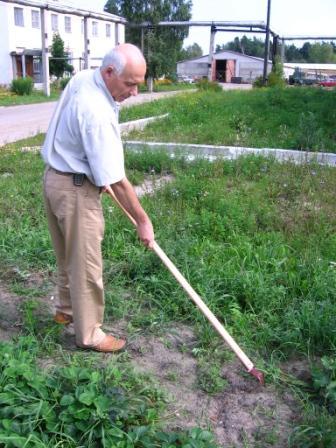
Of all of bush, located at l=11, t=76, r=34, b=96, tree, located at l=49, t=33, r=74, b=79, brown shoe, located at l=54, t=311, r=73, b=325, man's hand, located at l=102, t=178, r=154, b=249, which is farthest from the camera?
tree, located at l=49, t=33, r=74, b=79

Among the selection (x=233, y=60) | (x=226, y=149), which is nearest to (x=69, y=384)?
(x=226, y=149)

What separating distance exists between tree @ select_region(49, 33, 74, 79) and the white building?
460 millimetres

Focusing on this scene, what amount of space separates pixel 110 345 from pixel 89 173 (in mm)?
1053

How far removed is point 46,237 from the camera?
454cm

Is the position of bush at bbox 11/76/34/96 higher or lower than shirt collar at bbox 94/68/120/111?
lower

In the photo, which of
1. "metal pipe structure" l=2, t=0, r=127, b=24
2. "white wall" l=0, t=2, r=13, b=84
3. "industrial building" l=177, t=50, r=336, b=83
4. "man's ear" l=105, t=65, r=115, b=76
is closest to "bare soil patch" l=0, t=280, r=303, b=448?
"man's ear" l=105, t=65, r=115, b=76

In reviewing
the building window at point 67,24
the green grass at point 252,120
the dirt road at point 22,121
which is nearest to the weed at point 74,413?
the green grass at point 252,120

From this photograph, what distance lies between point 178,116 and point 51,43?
26879 millimetres

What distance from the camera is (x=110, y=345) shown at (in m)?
3.11

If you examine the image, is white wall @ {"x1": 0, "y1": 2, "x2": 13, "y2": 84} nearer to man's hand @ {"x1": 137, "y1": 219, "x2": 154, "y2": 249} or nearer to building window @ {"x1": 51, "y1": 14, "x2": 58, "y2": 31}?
building window @ {"x1": 51, "y1": 14, "x2": 58, "y2": 31}

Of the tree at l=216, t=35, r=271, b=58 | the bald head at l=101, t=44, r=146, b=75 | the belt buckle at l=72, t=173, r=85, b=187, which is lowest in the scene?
the belt buckle at l=72, t=173, r=85, b=187

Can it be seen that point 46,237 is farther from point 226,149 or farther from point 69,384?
point 226,149

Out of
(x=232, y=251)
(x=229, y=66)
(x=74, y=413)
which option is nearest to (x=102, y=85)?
(x=74, y=413)

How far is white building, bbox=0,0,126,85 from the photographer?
34219 millimetres
